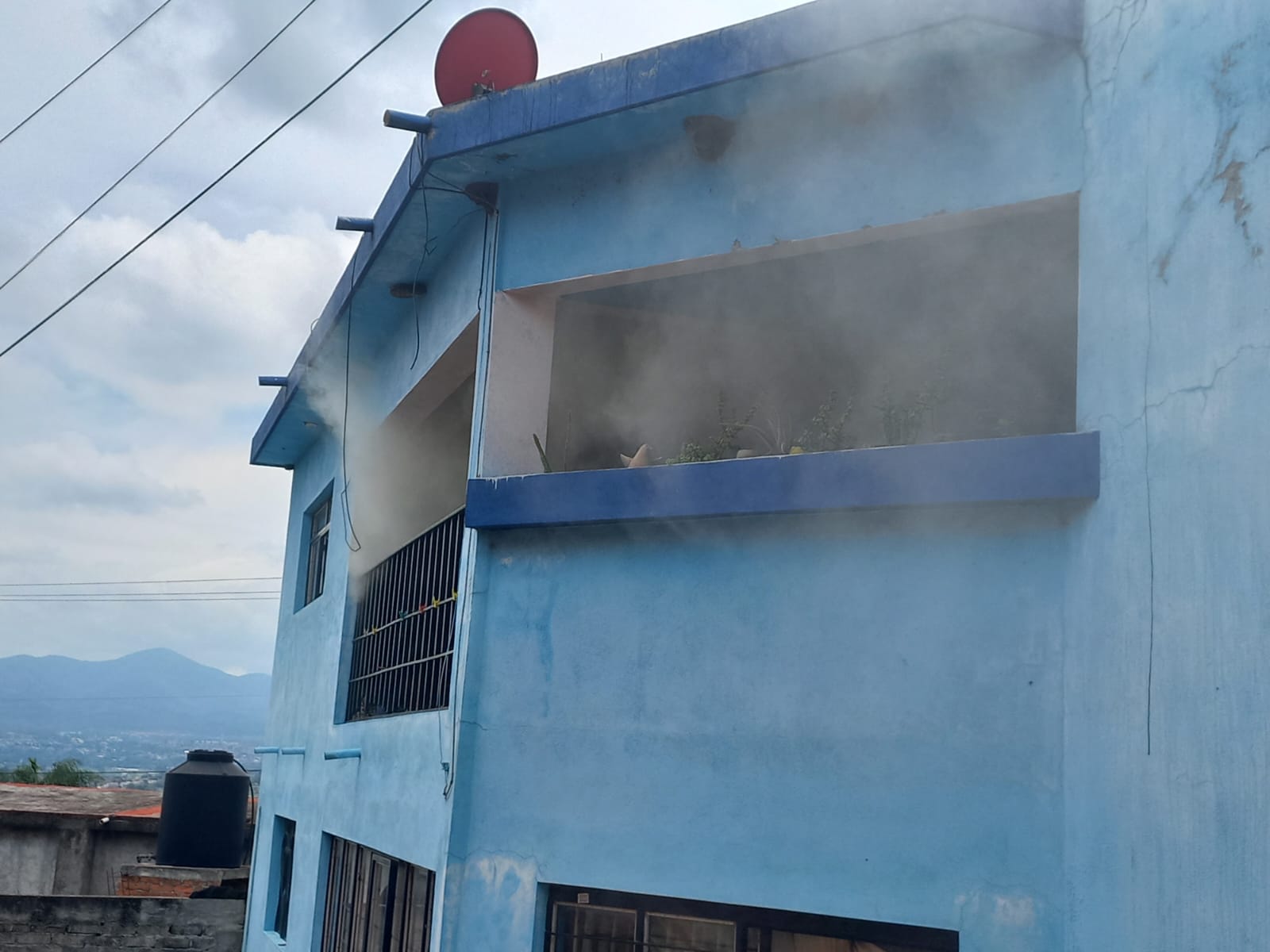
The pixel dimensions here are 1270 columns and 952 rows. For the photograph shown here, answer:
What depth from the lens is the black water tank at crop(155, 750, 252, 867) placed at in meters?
18.0

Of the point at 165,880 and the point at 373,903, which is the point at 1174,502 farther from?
the point at 165,880

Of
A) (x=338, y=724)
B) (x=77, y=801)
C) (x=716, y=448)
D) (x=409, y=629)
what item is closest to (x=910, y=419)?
(x=716, y=448)

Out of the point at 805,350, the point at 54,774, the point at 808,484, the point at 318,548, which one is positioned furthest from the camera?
the point at 54,774

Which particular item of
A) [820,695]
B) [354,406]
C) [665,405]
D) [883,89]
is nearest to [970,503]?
[820,695]

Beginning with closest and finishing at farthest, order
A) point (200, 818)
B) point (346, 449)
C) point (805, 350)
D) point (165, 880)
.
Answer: point (805, 350), point (346, 449), point (165, 880), point (200, 818)

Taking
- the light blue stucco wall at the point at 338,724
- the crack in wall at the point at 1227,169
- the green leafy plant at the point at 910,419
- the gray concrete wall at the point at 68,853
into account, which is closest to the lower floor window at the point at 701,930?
the light blue stucco wall at the point at 338,724

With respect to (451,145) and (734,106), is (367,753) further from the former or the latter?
(734,106)

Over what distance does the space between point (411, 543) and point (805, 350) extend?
314cm

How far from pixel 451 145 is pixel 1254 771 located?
4619 mm

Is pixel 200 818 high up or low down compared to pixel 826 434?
down

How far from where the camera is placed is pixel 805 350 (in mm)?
7543

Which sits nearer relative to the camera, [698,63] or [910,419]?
[910,419]

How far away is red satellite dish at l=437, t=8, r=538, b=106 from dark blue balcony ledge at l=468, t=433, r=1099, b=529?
218 cm

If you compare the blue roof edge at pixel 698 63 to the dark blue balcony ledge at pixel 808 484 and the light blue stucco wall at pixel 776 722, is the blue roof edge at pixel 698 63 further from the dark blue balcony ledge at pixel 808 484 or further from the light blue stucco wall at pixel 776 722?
the light blue stucco wall at pixel 776 722
